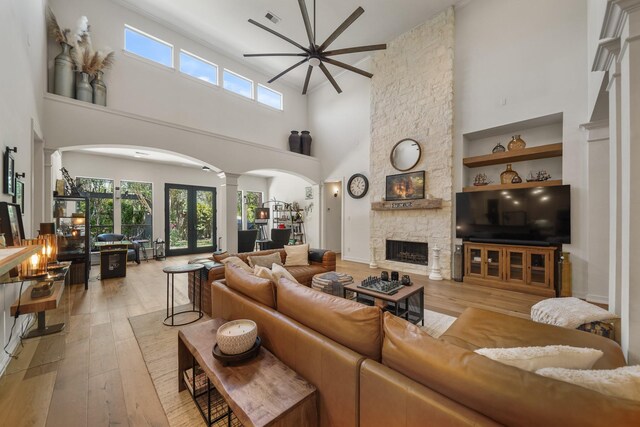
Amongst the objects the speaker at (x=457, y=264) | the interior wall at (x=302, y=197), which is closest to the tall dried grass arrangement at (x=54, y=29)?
the interior wall at (x=302, y=197)

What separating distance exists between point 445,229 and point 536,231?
137 centimetres

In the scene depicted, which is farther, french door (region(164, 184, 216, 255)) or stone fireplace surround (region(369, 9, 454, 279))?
french door (region(164, 184, 216, 255))

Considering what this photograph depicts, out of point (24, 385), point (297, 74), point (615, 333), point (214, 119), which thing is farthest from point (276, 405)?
point (297, 74)

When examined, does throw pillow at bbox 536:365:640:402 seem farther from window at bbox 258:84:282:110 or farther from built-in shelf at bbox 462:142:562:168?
window at bbox 258:84:282:110

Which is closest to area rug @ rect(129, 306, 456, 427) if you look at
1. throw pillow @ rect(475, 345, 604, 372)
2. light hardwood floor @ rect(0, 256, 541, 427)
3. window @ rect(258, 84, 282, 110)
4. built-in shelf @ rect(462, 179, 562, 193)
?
light hardwood floor @ rect(0, 256, 541, 427)

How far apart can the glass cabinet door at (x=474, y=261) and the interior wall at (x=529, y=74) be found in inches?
46.6

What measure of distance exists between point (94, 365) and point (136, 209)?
612cm

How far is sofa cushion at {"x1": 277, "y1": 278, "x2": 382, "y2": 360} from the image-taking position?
3.95ft

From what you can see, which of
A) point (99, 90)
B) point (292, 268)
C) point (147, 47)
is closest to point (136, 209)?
point (99, 90)

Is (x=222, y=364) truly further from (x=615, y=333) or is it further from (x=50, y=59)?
(x=50, y=59)

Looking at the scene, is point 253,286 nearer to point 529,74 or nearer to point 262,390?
point 262,390

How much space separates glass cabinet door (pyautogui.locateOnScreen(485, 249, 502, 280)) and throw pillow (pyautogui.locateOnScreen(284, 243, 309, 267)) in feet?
10.5

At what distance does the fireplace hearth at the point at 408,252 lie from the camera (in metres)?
5.43

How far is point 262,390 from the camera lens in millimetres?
1229
